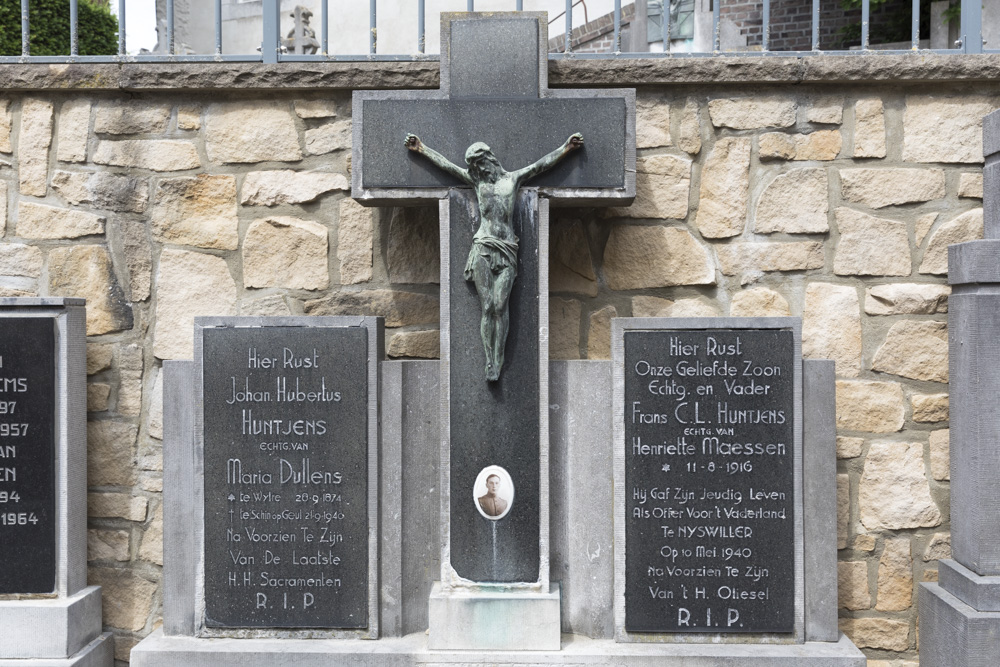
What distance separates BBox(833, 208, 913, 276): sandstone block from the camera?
341 centimetres

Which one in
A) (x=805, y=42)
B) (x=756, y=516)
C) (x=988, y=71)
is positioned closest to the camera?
(x=756, y=516)

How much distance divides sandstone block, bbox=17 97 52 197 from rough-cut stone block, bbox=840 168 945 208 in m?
3.29

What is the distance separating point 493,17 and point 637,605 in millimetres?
2228

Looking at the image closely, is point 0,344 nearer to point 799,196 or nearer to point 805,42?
point 799,196

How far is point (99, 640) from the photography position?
3369 millimetres

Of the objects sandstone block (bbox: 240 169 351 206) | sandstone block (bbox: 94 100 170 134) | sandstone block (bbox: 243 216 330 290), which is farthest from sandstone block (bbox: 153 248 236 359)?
sandstone block (bbox: 94 100 170 134)

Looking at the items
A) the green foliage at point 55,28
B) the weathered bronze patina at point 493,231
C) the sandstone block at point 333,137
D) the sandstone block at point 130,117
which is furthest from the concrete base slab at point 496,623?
the green foliage at point 55,28

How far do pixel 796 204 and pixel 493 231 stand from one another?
129cm

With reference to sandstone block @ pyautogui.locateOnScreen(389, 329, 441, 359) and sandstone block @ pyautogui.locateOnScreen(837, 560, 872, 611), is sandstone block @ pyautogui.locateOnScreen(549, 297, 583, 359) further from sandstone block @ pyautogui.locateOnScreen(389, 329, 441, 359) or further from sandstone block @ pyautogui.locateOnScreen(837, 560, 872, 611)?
sandstone block @ pyautogui.locateOnScreen(837, 560, 872, 611)

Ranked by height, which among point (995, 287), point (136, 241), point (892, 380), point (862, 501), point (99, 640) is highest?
point (136, 241)

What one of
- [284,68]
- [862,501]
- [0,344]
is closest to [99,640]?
[0,344]

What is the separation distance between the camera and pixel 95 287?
3.51m

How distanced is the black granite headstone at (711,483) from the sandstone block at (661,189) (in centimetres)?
62

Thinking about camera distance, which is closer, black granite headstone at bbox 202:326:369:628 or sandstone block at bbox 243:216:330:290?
black granite headstone at bbox 202:326:369:628
